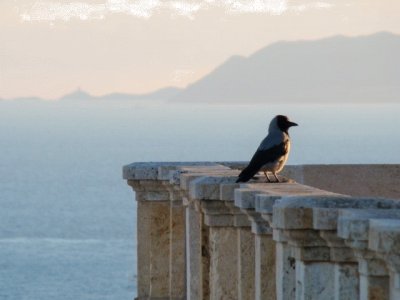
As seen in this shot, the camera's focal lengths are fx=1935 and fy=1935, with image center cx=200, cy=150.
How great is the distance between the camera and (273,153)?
15.3 metres

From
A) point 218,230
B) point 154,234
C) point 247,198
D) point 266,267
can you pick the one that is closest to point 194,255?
point 218,230

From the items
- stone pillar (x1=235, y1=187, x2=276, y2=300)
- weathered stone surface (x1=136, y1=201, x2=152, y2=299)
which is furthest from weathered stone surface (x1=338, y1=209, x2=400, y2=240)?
weathered stone surface (x1=136, y1=201, x2=152, y2=299)

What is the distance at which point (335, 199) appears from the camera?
11.2m

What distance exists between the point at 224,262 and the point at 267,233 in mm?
2127

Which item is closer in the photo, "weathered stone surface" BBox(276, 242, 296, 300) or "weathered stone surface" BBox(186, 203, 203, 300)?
"weathered stone surface" BBox(276, 242, 296, 300)

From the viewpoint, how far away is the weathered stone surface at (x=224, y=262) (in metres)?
15.2

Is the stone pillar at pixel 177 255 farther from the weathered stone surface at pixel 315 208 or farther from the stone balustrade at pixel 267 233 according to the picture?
the weathered stone surface at pixel 315 208

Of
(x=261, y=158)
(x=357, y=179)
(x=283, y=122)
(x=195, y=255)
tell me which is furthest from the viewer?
(x=357, y=179)

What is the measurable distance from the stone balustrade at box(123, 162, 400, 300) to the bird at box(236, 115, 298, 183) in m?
0.11

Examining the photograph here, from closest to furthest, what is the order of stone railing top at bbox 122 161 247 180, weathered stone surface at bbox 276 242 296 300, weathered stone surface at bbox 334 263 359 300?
weathered stone surface at bbox 334 263 359 300, weathered stone surface at bbox 276 242 296 300, stone railing top at bbox 122 161 247 180

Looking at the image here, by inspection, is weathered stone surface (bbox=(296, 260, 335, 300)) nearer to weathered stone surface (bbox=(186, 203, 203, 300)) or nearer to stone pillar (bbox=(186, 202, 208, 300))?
stone pillar (bbox=(186, 202, 208, 300))

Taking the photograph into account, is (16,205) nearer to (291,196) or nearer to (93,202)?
(93,202)

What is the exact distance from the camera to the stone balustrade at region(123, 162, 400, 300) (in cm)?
1009

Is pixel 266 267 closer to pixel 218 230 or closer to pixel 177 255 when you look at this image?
pixel 218 230
